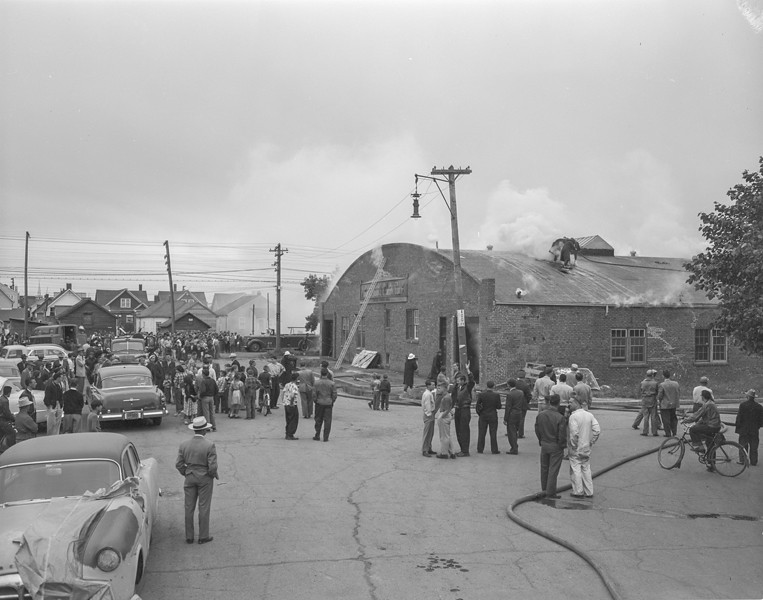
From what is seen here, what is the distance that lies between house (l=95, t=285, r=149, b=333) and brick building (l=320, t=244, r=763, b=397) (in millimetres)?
85980

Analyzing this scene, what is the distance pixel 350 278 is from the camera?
42781mm

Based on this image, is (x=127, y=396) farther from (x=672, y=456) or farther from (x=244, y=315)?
(x=244, y=315)

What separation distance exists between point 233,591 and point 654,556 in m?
5.01

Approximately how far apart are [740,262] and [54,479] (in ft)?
34.6

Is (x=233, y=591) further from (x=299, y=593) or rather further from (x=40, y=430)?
(x=40, y=430)

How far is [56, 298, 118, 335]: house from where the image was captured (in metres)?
86.3

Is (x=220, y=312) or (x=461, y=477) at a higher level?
(x=220, y=312)

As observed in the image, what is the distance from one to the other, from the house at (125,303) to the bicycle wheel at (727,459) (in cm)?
10775

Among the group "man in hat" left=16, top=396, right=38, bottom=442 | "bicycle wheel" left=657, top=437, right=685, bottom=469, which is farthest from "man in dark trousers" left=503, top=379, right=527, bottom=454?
"man in hat" left=16, top=396, right=38, bottom=442

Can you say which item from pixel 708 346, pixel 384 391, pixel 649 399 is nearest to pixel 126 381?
pixel 384 391

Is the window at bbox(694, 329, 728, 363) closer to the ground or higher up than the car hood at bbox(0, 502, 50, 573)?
higher up

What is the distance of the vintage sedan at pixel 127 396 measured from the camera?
57.4ft

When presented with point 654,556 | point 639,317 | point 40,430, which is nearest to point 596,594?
point 654,556

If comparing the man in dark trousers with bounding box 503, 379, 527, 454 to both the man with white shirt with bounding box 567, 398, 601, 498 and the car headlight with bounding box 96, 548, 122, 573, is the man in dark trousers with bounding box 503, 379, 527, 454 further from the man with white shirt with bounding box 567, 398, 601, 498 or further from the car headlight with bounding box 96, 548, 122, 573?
the car headlight with bounding box 96, 548, 122, 573
